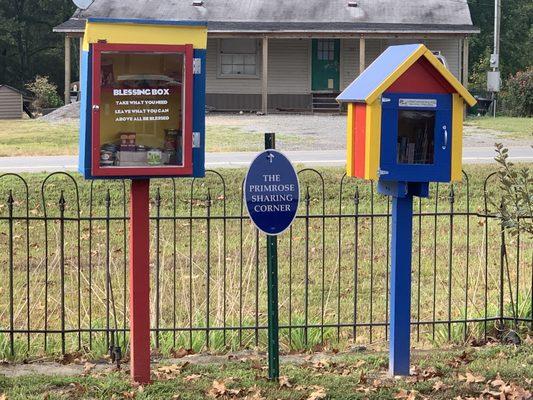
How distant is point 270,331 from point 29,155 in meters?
10.9

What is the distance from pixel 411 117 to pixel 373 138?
0.30 m

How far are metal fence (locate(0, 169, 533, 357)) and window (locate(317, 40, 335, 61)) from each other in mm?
18276

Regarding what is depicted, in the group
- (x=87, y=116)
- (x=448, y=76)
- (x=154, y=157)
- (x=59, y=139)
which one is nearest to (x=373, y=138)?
(x=448, y=76)

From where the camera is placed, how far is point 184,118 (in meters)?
5.45

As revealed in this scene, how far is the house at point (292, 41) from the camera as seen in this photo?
2959 cm

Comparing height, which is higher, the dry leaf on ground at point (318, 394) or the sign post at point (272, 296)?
the sign post at point (272, 296)

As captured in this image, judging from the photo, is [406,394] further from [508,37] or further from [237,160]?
[508,37]

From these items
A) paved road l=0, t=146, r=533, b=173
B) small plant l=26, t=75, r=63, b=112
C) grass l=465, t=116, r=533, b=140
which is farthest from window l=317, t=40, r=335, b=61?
paved road l=0, t=146, r=533, b=173

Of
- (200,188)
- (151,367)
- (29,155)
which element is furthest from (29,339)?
(29,155)

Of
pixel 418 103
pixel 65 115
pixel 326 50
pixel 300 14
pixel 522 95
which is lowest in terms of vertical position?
pixel 418 103

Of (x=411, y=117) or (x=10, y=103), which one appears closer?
(x=411, y=117)

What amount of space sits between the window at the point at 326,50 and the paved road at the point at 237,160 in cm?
1472

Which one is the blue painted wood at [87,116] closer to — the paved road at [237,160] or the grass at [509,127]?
the paved road at [237,160]

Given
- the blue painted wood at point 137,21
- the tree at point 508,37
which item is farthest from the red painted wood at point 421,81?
the tree at point 508,37
